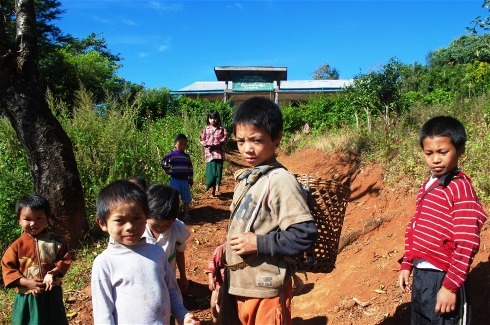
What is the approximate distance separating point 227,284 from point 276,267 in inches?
12.6

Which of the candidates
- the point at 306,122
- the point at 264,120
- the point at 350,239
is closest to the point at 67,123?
the point at 350,239

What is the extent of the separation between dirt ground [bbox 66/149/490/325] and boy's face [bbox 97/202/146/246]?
100 cm

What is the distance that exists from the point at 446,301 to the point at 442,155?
2.45 feet

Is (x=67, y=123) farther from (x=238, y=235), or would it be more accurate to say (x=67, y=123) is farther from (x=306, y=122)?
(x=306, y=122)

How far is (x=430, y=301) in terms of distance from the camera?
2266 mm

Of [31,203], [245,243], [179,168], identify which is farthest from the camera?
[179,168]

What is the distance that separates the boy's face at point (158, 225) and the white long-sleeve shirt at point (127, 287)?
675mm

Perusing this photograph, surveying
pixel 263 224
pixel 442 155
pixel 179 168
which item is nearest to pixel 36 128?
pixel 179 168

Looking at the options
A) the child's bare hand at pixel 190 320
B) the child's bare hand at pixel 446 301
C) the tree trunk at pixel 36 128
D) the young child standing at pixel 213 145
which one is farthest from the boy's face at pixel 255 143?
the young child standing at pixel 213 145

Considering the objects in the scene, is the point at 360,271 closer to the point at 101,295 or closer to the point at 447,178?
the point at 447,178

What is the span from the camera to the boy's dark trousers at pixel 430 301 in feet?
7.13

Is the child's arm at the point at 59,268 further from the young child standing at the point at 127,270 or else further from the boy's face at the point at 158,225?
the young child standing at the point at 127,270

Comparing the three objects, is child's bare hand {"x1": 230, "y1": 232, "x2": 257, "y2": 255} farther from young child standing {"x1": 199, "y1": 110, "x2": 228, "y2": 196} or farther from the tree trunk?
young child standing {"x1": 199, "y1": 110, "x2": 228, "y2": 196}

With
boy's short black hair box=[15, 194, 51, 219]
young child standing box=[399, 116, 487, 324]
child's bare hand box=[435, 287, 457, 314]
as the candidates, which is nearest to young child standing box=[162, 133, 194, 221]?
boy's short black hair box=[15, 194, 51, 219]
